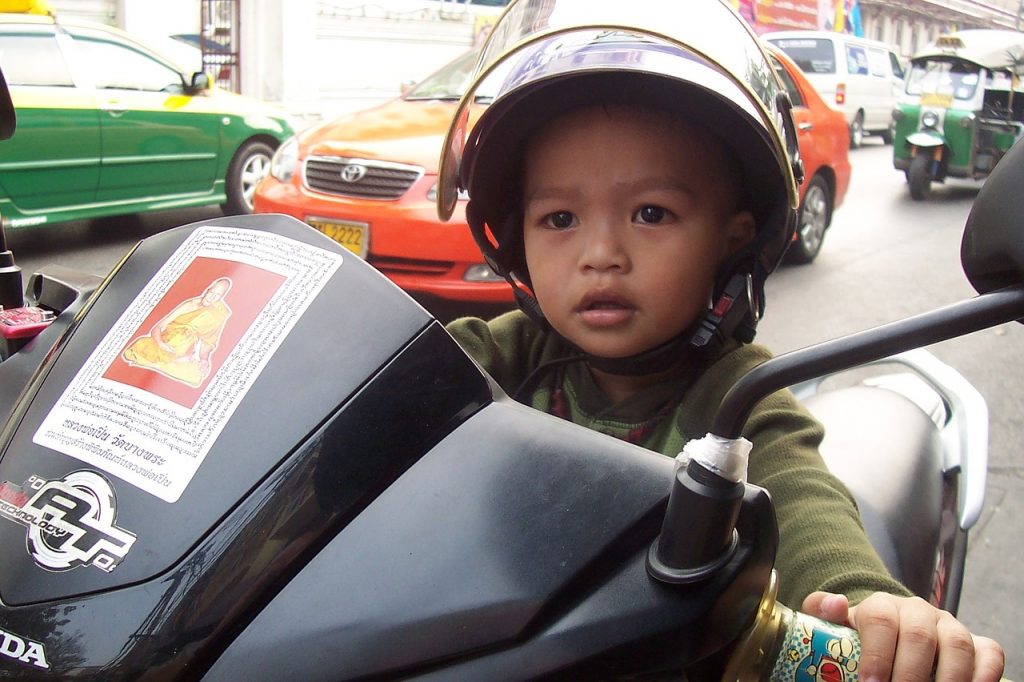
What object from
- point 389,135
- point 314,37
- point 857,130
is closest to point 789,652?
point 389,135

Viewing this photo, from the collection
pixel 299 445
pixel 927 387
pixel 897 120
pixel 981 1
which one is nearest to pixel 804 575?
pixel 299 445

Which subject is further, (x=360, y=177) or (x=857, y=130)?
(x=857, y=130)

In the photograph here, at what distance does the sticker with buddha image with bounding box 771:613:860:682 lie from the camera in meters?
0.80

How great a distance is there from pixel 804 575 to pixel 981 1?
27744 millimetres

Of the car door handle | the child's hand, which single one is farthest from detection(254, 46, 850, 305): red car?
the child's hand

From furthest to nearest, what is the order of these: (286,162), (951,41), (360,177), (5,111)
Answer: (951,41), (286,162), (360,177), (5,111)

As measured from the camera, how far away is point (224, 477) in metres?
0.80

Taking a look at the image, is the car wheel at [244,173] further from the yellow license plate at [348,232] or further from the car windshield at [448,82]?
the yellow license plate at [348,232]

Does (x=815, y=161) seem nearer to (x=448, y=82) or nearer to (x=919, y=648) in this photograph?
(x=448, y=82)

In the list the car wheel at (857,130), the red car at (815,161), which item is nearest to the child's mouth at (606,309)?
the red car at (815,161)

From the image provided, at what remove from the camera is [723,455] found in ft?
2.36

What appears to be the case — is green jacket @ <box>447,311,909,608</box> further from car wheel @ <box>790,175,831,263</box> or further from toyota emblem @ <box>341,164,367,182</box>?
car wheel @ <box>790,175,831,263</box>

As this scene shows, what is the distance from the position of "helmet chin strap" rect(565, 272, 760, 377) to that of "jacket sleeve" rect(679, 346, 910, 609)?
8 cm

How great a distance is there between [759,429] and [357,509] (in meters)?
0.77
